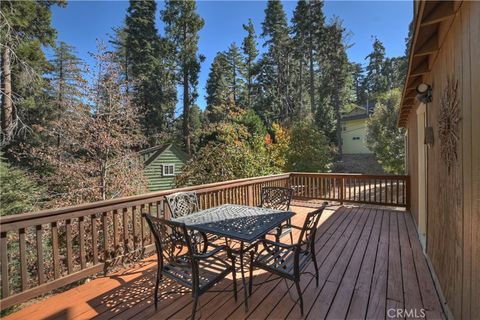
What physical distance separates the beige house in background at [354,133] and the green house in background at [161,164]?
47.0ft

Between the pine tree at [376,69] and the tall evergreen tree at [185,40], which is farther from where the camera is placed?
the pine tree at [376,69]

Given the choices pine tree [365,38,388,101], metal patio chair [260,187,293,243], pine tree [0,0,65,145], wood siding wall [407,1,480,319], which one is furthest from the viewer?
pine tree [365,38,388,101]

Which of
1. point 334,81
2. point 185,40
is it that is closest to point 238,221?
point 185,40

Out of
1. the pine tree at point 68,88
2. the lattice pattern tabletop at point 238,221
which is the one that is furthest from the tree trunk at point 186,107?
the lattice pattern tabletop at point 238,221

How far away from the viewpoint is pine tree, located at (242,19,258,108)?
19.6 meters

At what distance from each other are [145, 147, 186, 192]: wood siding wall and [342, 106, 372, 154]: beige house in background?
1428 centimetres

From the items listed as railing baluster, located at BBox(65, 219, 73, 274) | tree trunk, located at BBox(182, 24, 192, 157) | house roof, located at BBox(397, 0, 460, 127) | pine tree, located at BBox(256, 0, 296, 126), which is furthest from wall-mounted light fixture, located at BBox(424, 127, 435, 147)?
pine tree, located at BBox(256, 0, 296, 126)

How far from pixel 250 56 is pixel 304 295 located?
2132 cm

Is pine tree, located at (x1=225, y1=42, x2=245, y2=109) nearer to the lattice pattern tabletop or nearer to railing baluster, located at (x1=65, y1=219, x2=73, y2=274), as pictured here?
the lattice pattern tabletop

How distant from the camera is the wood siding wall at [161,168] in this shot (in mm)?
11801

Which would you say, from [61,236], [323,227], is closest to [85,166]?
[61,236]

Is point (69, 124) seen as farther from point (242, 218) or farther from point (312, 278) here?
point (312, 278)

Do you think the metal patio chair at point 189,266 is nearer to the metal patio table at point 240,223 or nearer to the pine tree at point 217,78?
the metal patio table at point 240,223

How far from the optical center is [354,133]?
19516 millimetres
